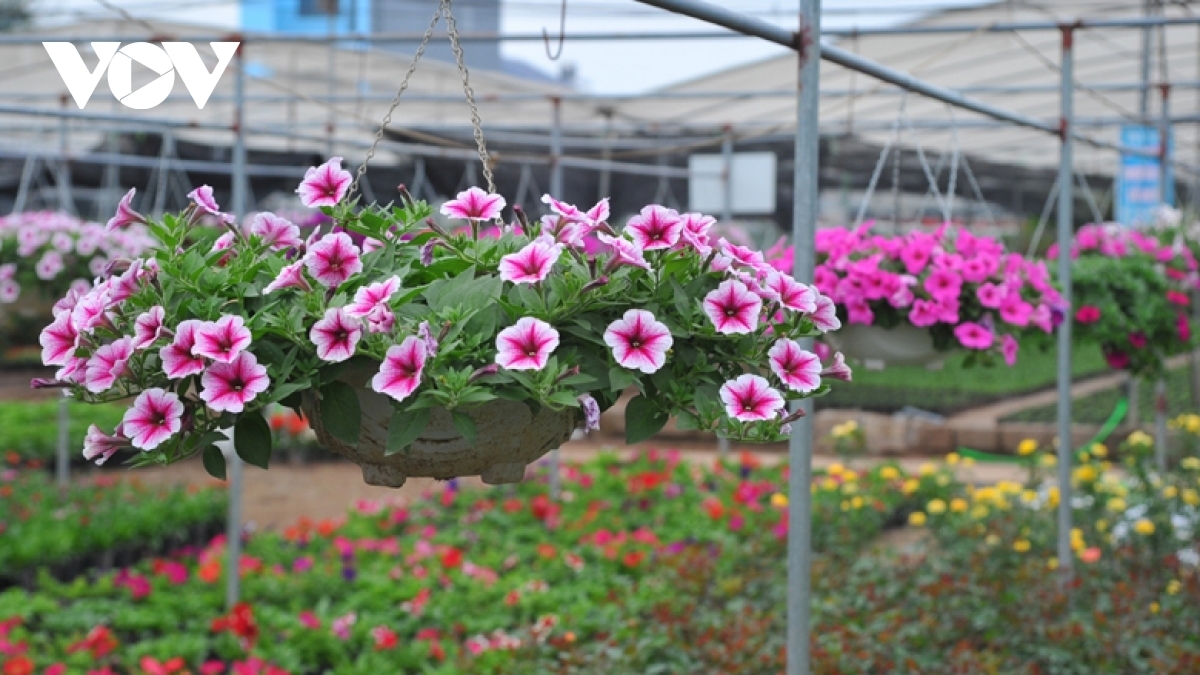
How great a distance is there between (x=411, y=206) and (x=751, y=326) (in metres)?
0.47

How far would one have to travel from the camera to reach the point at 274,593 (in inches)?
171

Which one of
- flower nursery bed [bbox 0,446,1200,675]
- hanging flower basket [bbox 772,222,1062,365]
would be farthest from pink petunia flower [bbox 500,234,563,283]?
flower nursery bed [bbox 0,446,1200,675]

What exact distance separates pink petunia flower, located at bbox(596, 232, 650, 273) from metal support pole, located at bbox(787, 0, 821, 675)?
75cm

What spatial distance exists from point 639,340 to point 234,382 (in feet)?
1.43

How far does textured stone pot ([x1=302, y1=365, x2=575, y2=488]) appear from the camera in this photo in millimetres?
1395

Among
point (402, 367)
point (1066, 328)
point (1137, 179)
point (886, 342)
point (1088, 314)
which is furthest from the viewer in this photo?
point (1137, 179)

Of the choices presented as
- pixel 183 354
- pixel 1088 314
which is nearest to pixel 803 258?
pixel 183 354

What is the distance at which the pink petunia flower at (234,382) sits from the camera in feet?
4.11

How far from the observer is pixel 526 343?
1273 mm

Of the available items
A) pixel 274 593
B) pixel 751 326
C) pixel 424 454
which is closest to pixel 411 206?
pixel 424 454

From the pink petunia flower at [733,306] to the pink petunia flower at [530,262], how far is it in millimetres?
192

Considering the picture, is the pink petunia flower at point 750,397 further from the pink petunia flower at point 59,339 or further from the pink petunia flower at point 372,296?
the pink petunia flower at point 59,339

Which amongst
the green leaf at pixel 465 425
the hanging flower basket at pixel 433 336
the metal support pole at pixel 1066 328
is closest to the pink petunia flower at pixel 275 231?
the hanging flower basket at pixel 433 336

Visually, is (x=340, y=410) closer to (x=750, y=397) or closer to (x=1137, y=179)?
(x=750, y=397)
